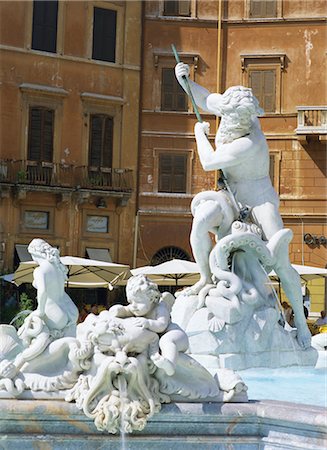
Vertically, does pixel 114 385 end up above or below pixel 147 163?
below

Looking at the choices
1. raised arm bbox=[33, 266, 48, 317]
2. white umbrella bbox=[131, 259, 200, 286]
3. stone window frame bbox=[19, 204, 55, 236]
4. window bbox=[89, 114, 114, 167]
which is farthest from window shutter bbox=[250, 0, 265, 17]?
raised arm bbox=[33, 266, 48, 317]

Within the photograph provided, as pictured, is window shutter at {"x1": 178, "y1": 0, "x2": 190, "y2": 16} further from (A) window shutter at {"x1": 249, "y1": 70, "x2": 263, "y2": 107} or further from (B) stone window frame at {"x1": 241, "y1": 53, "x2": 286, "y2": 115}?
(A) window shutter at {"x1": 249, "y1": 70, "x2": 263, "y2": 107}

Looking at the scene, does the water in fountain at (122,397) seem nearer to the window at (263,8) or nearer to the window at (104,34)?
the window at (104,34)

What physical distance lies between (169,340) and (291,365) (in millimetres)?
3343

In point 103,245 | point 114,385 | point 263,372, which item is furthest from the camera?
point 103,245

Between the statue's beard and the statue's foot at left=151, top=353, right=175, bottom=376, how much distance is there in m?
3.76

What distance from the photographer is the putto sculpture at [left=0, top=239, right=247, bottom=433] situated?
441 cm

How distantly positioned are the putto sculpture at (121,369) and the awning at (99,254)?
24.8 m

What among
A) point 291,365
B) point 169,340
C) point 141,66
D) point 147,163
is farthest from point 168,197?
point 169,340

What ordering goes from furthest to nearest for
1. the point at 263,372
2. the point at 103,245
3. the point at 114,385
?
the point at 103,245
the point at 263,372
the point at 114,385

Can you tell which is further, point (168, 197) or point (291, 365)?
point (168, 197)

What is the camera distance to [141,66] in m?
31.2

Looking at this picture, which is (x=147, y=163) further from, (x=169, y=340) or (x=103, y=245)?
(x=169, y=340)

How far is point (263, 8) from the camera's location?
104 ft
